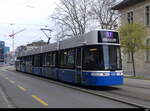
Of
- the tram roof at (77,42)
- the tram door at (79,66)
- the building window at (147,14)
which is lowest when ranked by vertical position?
the tram door at (79,66)

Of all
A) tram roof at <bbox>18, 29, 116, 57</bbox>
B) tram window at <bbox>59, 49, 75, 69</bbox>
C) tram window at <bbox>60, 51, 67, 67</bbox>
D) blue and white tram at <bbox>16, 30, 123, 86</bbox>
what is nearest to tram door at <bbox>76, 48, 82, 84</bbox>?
blue and white tram at <bbox>16, 30, 123, 86</bbox>

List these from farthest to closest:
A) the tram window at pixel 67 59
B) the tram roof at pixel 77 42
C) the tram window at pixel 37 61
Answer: the tram window at pixel 37 61
the tram window at pixel 67 59
the tram roof at pixel 77 42

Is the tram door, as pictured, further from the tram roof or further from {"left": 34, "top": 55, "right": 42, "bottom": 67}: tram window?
{"left": 34, "top": 55, "right": 42, "bottom": 67}: tram window

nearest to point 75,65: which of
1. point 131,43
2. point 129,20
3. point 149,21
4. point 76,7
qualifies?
point 131,43

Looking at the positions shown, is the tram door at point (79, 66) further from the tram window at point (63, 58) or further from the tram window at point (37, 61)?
the tram window at point (37, 61)

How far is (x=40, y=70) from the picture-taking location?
93.7 ft

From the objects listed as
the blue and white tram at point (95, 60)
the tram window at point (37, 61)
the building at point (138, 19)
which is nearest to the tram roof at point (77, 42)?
the blue and white tram at point (95, 60)

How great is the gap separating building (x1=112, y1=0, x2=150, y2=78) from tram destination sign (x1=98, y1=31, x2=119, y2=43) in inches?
772

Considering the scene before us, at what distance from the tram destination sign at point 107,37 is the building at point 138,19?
64.3ft

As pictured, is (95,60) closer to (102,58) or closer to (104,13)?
(102,58)

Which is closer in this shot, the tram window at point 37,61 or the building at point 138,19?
the tram window at point 37,61

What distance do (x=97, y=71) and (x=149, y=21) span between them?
22.5 meters

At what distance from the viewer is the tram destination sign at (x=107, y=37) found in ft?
54.7

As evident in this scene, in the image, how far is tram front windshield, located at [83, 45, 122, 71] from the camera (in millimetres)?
16219
